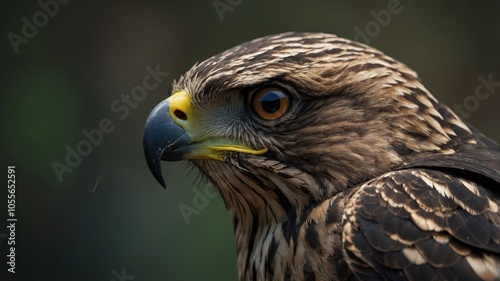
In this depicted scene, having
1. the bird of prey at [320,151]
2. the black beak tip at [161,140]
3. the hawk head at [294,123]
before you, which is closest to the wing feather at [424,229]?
the bird of prey at [320,151]

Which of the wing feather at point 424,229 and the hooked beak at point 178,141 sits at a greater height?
the hooked beak at point 178,141

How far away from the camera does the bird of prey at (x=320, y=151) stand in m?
3.13

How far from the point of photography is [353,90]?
350 cm

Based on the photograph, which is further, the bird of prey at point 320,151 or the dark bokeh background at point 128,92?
the dark bokeh background at point 128,92

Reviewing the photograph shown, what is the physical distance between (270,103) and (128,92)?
4582 millimetres

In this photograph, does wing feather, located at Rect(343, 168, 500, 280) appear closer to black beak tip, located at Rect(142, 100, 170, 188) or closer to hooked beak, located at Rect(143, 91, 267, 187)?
hooked beak, located at Rect(143, 91, 267, 187)

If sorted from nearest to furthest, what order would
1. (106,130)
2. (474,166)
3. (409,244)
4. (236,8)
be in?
1. (409,244)
2. (474,166)
3. (106,130)
4. (236,8)

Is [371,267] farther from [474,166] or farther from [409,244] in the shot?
[474,166]

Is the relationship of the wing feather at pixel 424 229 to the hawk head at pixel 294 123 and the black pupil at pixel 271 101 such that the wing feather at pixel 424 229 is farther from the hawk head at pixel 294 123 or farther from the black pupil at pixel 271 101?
the black pupil at pixel 271 101

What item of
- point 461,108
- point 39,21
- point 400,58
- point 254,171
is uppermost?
point 39,21

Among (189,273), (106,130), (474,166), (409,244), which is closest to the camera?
(409,244)

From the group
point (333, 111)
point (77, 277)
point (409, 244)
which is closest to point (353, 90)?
point (333, 111)

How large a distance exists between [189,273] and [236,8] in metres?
3.12

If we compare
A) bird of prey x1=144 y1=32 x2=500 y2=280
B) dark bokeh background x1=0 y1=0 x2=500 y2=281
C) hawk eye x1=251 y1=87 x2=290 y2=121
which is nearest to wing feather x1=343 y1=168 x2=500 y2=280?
bird of prey x1=144 y1=32 x2=500 y2=280
